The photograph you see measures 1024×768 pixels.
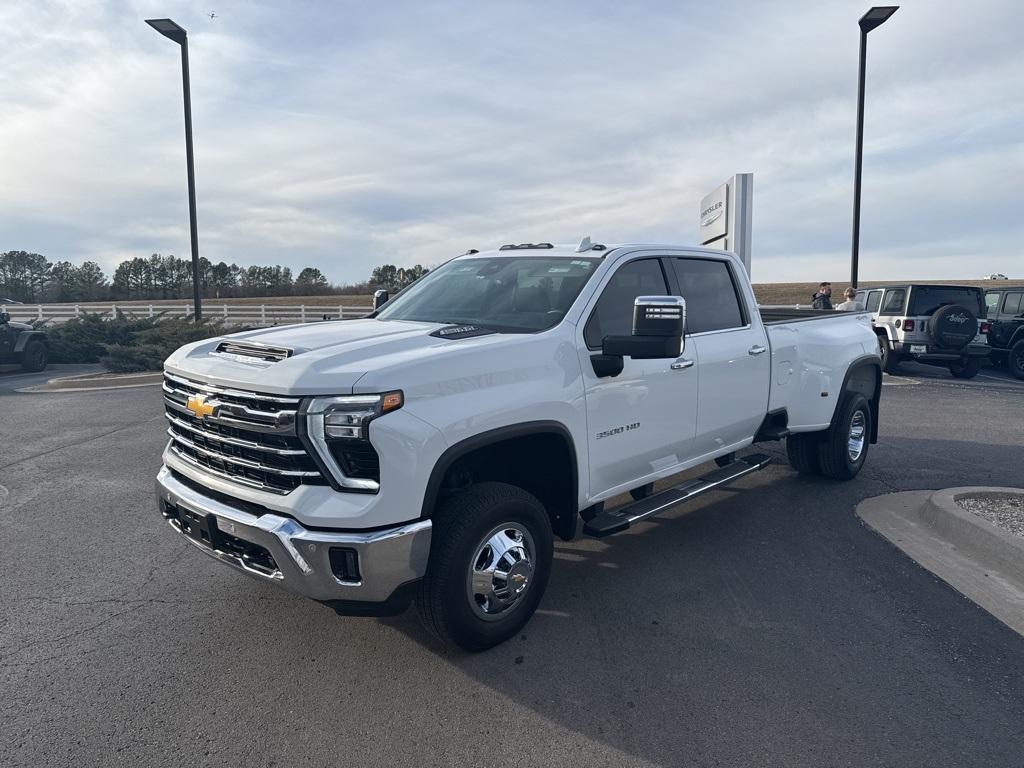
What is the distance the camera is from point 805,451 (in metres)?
6.87

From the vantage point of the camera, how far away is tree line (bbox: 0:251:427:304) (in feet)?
168

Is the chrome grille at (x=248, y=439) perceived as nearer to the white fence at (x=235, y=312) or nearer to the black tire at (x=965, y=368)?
the black tire at (x=965, y=368)

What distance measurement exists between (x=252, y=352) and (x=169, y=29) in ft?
55.6

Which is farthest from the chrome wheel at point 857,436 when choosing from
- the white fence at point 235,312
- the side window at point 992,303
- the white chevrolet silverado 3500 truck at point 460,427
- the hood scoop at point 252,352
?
the white fence at point 235,312

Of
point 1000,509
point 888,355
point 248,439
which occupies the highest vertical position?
point 248,439

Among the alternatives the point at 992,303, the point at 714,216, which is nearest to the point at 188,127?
the point at 714,216

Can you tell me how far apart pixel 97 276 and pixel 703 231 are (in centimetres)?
5997

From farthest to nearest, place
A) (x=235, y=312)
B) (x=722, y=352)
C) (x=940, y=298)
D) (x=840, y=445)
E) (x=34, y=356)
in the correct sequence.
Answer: (x=235, y=312) → (x=34, y=356) → (x=940, y=298) → (x=840, y=445) → (x=722, y=352)

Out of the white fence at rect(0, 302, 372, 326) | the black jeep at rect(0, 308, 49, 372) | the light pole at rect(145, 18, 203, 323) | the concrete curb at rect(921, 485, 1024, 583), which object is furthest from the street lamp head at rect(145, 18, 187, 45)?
the concrete curb at rect(921, 485, 1024, 583)

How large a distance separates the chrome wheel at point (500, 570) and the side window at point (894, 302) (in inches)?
528

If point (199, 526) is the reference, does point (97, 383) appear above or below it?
below

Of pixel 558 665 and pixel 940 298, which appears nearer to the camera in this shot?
pixel 558 665

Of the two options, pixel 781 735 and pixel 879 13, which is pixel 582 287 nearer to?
pixel 781 735

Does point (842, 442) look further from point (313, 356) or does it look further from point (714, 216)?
point (714, 216)
